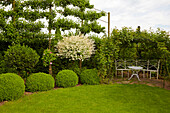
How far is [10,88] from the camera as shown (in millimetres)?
4762

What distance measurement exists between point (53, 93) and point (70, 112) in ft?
5.97

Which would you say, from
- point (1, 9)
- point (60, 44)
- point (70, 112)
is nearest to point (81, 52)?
point (60, 44)

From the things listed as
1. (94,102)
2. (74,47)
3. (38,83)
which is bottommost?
(94,102)

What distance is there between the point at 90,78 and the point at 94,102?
2307 millimetres

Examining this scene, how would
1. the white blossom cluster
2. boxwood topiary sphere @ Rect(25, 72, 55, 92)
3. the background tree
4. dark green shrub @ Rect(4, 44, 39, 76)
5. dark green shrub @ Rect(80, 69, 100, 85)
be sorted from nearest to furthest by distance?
boxwood topiary sphere @ Rect(25, 72, 55, 92)
dark green shrub @ Rect(4, 44, 39, 76)
the white blossom cluster
dark green shrub @ Rect(80, 69, 100, 85)
the background tree

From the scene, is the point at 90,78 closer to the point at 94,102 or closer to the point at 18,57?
the point at 94,102

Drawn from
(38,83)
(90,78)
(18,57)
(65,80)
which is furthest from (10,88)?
(90,78)

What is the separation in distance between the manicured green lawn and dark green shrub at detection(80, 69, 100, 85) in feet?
3.12

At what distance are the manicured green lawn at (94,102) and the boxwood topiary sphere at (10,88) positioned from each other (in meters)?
0.26

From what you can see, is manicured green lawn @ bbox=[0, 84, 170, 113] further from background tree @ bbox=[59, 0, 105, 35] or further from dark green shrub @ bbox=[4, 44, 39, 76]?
background tree @ bbox=[59, 0, 105, 35]

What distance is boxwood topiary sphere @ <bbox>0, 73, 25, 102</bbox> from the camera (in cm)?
471

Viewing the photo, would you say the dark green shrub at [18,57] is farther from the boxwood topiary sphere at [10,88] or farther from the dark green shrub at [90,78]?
the dark green shrub at [90,78]

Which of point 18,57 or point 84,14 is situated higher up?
point 84,14

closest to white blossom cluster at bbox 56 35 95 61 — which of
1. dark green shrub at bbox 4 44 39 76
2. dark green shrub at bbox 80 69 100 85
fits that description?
dark green shrub at bbox 80 69 100 85
